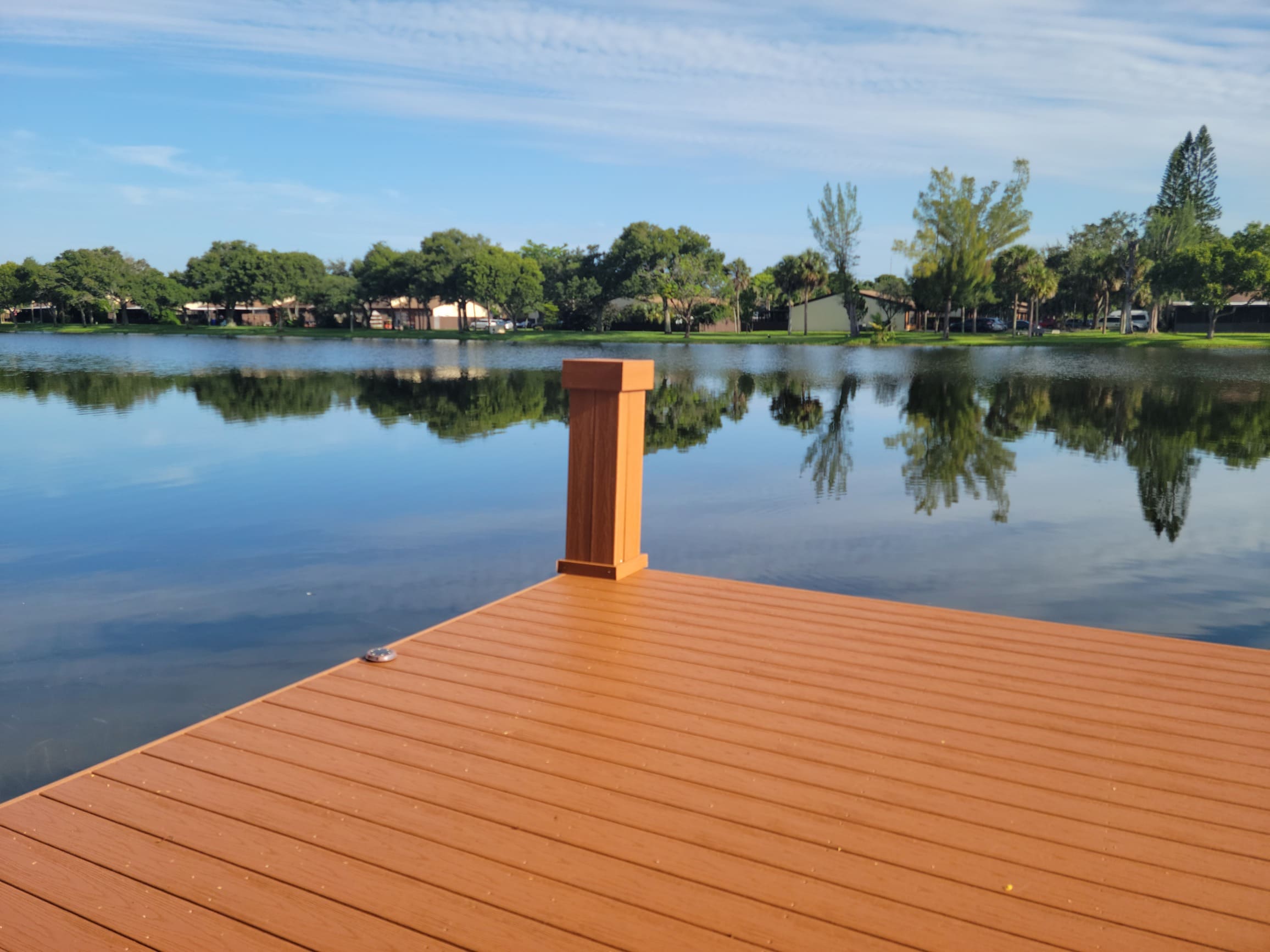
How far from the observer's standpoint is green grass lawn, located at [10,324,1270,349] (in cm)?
5859

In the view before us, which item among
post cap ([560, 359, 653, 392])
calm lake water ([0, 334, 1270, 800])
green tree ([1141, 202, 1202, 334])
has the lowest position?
calm lake water ([0, 334, 1270, 800])

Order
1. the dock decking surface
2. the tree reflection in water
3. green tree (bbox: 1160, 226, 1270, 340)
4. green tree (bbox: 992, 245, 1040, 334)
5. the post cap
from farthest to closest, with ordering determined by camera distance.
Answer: green tree (bbox: 992, 245, 1040, 334)
green tree (bbox: 1160, 226, 1270, 340)
the tree reflection in water
the post cap
the dock decking surface

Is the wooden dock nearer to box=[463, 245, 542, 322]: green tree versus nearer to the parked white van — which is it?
box=[463, 245, 542, 322]: green tree

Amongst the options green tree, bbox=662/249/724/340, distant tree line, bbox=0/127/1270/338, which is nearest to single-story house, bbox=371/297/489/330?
distant tree line, bbox=0/127/1270/338

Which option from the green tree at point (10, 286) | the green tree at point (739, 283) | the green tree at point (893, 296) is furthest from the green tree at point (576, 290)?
the green tree at point (10, 286)

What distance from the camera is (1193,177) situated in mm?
79688

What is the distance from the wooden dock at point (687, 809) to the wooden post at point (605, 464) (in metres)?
1.06

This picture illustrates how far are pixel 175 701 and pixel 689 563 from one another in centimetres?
449

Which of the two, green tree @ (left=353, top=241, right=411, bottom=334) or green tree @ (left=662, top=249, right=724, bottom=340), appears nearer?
green tree @ (left=662, top=249, right=724, bottom=340)

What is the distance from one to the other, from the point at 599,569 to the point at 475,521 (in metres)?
5.06

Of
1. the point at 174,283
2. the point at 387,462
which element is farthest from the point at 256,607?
the point at 174,283

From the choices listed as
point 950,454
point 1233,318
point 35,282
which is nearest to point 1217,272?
point 1233,318

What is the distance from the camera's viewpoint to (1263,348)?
49.7 m

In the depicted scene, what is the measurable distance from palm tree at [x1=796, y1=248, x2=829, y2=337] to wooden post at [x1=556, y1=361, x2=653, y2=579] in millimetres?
70854
